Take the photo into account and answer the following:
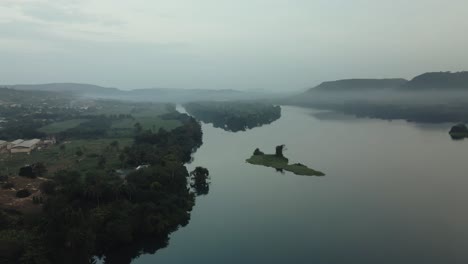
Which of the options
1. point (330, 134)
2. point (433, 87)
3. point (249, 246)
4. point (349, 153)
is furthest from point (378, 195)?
point (433, 87)

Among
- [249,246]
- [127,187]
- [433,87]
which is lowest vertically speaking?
[249,246]

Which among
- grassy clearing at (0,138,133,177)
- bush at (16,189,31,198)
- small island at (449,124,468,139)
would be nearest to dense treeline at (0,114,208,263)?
bush at (16,189,31,198)

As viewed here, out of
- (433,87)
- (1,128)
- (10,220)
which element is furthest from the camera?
(433,87)

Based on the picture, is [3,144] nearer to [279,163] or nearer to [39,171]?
[39,171]

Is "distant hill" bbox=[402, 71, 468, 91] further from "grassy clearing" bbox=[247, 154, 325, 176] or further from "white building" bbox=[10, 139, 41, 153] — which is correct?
"white building" bbox=[10, 139, 41, 153]

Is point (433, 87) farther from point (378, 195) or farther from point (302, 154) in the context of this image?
point (378, 195)

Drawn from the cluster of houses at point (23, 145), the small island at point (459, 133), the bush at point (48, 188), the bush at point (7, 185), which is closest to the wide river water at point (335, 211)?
the bush at point (48, 188)

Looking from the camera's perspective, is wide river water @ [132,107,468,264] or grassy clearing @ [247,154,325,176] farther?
grassy clearing @ [247,154,325,176]
